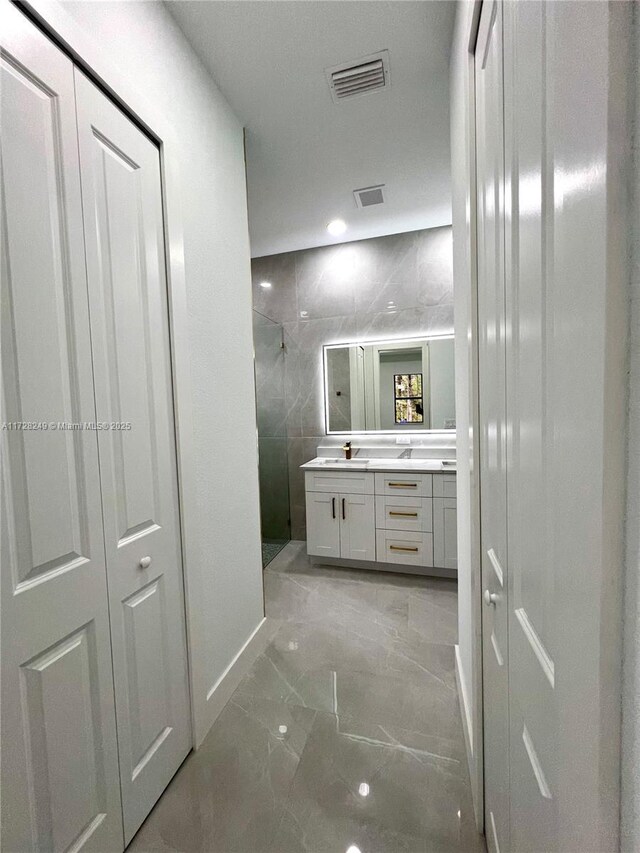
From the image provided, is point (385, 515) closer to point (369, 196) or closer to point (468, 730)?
point (468, 730)

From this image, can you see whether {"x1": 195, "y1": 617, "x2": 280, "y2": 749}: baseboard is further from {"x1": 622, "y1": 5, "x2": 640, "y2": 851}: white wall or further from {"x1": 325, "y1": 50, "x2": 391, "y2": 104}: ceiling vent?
{"x1": 325, "y1": 50, "x2": 391, "y2": 104}: ceiling vent

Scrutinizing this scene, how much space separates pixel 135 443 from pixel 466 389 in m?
1.11

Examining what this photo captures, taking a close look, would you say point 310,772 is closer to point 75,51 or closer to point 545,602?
point 545,602

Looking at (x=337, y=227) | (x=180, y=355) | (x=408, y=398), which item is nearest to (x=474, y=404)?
(x=180, y=355)

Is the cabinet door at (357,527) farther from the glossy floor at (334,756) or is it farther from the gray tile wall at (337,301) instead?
the gray tile wall at (337,301)

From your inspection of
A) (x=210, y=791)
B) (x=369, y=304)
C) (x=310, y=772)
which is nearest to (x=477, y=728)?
(x=310, y=772)

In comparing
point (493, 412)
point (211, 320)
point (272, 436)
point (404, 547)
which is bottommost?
point (404, 547)

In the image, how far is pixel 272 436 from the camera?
11.7 ft

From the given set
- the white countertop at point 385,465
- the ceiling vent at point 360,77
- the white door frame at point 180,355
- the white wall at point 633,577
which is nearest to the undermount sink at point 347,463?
the white countertop at point 385,465

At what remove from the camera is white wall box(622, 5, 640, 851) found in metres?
0.25

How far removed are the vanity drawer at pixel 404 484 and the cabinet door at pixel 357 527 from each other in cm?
14

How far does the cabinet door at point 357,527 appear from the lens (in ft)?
9.56

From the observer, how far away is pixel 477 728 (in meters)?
1.14

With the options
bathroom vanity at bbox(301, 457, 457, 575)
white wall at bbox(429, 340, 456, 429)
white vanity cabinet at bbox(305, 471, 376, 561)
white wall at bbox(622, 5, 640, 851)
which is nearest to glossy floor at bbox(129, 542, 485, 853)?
bathroom vanity at bbox(301, 457, 457, 575)
